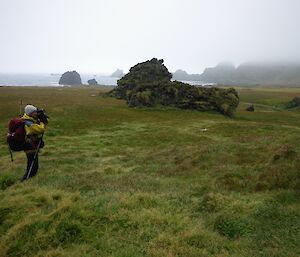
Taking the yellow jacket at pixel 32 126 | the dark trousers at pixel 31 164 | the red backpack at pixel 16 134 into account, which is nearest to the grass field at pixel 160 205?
the dark trousers at pixel 31 164

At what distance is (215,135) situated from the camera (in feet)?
131

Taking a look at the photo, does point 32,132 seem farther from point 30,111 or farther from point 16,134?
point 30,111

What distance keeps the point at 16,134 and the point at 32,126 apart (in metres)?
0.78

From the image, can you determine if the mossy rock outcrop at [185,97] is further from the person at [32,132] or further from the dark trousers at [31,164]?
the person at [32,132]

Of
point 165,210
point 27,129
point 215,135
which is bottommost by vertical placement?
point 215,135

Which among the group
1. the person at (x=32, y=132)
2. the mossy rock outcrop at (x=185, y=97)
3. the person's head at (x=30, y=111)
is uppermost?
the person's head at (x=30, y=111)

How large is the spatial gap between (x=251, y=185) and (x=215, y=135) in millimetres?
24831

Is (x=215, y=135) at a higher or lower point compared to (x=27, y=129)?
lower

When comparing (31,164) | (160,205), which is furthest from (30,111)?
(160,205)

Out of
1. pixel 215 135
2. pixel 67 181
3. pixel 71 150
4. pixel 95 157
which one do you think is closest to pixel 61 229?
pixel 67 181

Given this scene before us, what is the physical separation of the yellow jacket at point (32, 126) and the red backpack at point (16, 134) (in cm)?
19

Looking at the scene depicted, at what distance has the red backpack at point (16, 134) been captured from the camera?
52.0 ft

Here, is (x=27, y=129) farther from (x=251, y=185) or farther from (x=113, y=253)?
(x=251, y=185)

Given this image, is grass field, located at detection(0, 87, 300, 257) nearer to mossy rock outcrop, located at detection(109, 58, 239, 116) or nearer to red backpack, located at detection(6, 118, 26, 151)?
red backpack, located at detection(6, 118, 26, 151)
